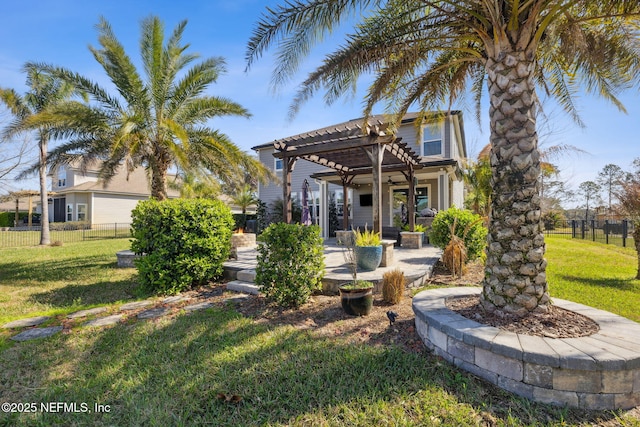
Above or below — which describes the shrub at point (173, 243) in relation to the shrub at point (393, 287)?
above

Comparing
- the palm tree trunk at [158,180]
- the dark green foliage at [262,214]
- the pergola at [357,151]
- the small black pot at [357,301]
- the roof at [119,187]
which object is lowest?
the small black pot at [357,301]

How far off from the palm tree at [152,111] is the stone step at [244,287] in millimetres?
4095

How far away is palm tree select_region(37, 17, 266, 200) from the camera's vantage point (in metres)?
8.20

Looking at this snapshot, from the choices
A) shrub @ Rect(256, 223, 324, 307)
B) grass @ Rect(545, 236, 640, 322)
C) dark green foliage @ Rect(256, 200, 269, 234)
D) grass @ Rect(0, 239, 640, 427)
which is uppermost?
dark green foliage @ Rect(256, 200, 269, 234)

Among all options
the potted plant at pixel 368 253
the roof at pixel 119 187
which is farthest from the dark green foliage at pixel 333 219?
the roof at pixel 119 187

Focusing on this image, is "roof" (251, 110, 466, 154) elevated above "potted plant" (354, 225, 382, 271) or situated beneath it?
elevated above

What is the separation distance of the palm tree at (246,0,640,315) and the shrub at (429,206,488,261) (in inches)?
117

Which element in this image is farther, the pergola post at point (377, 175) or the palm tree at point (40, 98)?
the palm tree at point (40, 98)

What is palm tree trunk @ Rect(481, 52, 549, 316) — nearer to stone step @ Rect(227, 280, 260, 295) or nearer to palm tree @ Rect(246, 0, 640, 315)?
palm tree @ Rect(246, 0, 640, 315)

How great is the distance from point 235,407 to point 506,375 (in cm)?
240

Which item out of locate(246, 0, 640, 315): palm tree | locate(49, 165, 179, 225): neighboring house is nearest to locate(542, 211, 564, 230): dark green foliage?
locate(246, 0, 640, 315): palm tree

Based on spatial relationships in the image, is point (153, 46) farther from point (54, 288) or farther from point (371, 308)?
point (371, 308)

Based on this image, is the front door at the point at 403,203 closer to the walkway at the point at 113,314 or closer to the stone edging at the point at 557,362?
the walkway at the point at 113,314

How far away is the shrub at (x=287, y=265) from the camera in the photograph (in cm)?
484
